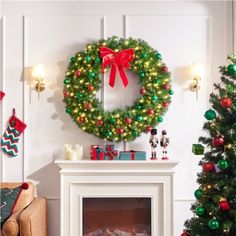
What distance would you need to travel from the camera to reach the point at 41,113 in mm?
4492

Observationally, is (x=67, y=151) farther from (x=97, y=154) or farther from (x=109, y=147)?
(x=109, y=147)

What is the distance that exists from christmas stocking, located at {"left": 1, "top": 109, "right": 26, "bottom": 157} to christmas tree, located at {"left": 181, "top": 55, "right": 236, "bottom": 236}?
88.0 inches

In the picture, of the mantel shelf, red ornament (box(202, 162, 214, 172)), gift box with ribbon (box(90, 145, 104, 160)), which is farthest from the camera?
gift box with ribbon (box(90, 145, 104, 160))

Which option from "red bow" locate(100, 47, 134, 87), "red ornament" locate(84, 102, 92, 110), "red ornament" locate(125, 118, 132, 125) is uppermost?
"red bow" locate(100, 47, 134, 87)

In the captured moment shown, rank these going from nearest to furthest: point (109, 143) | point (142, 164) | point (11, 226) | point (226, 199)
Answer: point (226, 199) < point (11, 226) < point (142, 164) < point (109, 143)

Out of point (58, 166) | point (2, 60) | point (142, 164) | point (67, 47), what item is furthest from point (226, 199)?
point (2, 60)

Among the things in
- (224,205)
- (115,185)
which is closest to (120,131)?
(115,185)

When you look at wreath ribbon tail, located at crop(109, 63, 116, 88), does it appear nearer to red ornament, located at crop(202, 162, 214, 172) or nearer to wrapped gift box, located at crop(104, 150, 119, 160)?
wrapped gift box, located at crop(104, 150, 119, 160)

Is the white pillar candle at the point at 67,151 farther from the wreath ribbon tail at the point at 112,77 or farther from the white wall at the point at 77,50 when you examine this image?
the wreath ribbon tail at the point at 112,77

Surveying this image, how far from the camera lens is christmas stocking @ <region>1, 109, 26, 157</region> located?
14.6 feet

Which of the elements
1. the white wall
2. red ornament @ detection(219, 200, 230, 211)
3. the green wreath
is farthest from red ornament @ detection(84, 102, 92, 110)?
red ornament @ detection(219, 200, 230, 211)

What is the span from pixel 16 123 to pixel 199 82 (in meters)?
1.94

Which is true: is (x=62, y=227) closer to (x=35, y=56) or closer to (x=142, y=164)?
(x=142, y=164)

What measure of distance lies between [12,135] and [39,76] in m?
0.68
